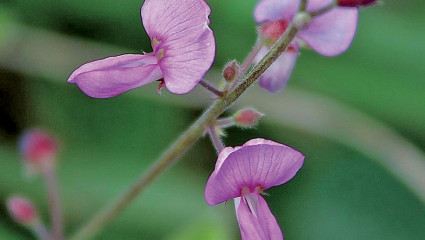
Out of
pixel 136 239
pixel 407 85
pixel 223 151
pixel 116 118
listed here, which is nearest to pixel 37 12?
pixel 116 118

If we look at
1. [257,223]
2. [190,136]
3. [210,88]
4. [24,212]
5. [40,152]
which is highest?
[210,88]

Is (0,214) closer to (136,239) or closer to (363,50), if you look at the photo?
(136,239)

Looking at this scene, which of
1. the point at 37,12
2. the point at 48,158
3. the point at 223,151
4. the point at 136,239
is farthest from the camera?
the point at 37,12

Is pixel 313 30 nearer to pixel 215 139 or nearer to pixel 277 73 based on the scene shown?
pixel 277 73

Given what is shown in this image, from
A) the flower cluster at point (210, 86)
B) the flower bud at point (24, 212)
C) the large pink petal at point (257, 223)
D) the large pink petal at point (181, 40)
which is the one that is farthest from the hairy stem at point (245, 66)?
the flower bud at point (24, 212)

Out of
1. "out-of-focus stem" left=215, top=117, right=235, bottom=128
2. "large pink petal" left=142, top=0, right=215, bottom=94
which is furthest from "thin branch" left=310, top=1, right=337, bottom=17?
"out-of-focus stem" left=215, top=117, right=235, bottom=128

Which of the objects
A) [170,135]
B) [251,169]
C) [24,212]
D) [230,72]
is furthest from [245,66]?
[170,135]
